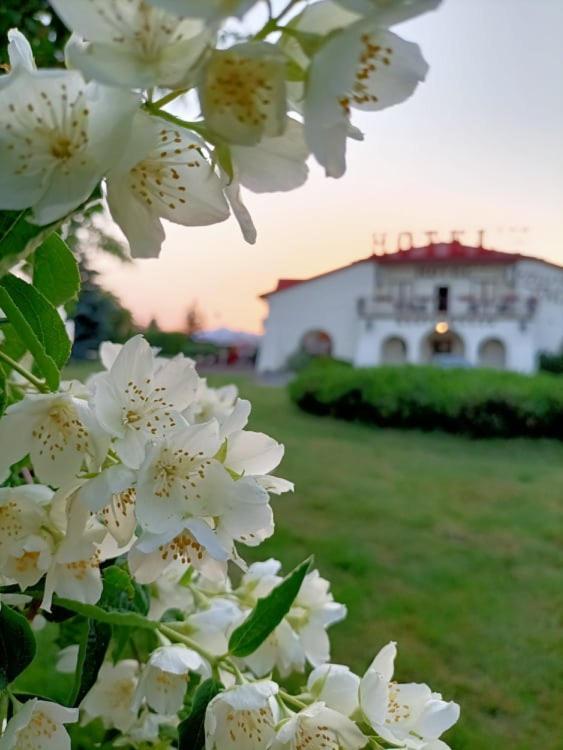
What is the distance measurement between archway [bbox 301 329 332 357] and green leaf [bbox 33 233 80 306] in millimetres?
12984

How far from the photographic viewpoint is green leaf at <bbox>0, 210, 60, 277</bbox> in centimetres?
28

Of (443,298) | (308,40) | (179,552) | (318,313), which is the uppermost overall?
(443,298)

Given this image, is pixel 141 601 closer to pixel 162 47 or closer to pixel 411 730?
pixel 411 730

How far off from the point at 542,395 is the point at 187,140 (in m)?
6.67

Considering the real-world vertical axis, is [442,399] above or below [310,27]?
below

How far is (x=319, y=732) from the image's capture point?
393 millimetres

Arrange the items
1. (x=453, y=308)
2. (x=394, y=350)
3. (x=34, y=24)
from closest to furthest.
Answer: (x=34, y=24), (x=453, y=308), (x=394, y=350)

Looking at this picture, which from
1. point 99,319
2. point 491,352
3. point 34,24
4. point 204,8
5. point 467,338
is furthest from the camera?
point 491,352

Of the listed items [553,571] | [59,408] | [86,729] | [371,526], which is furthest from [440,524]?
[59,408]

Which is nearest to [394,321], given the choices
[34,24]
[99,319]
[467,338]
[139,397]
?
[467,338]

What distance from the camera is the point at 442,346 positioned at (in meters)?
13.8

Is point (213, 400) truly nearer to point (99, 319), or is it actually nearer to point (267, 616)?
point (267, 616)

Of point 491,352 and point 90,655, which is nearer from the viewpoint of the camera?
point 90,655

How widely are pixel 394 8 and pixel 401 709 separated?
15.7 inches
